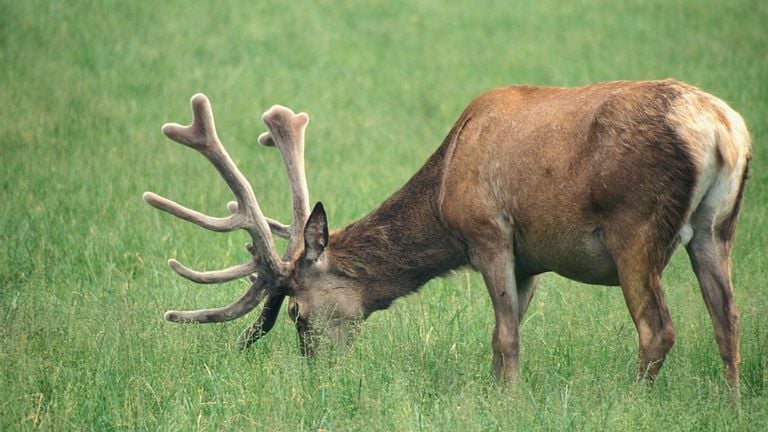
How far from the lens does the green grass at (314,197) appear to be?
6000mm

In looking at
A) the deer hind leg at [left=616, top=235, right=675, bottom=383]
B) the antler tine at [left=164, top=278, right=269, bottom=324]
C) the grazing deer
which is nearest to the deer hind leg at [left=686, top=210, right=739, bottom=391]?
the grazing deer

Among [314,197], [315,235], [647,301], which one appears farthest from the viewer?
[314,197]

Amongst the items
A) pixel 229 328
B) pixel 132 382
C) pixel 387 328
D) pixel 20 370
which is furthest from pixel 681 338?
pixel 20 370

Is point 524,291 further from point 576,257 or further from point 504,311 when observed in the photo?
point 576,257

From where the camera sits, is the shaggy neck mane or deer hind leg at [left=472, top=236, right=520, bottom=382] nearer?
deer hind leg at [left=472, top=236, right=520, bottom=382]

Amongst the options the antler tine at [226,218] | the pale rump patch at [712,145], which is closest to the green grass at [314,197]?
the antler tine at [226,218]

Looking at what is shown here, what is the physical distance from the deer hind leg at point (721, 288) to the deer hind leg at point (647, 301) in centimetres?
32

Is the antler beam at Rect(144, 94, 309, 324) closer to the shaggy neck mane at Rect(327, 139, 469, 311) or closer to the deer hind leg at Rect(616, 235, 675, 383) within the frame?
the shaggy neck mane at Rect(327, 139, 469, 311)

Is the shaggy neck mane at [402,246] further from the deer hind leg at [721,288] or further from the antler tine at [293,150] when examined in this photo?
the deer hind leg at [721,288]

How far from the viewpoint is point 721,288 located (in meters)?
6.13

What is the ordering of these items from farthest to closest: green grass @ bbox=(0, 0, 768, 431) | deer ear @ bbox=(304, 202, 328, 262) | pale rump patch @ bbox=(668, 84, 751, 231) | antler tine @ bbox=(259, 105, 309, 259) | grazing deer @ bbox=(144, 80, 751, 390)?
antler tine @ bbox=(259, 105, 309, 259) < deer ear @ bbox=(304, 202, 328, 262) < green grass @ bbox=(0, 0, 768, 431) < grazing deer @ bbox=(144, 80, 751, 390) < pale rump patch @ bbox=(668, 84, 751, 231)

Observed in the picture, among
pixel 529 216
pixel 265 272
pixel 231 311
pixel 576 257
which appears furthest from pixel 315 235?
pixel 576 257

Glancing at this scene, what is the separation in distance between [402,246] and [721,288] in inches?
80.0

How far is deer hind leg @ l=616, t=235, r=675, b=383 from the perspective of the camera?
5.86 meters
